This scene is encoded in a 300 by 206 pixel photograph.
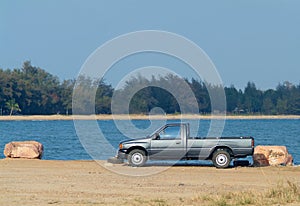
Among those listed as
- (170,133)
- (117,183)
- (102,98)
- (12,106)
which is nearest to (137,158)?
(170,133)

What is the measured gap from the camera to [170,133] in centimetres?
Result: 2625

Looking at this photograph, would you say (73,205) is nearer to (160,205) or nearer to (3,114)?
Answer: (160,205)

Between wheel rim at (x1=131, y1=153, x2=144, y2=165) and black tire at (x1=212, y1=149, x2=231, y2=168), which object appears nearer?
black tire at (x1=212, y1=149, x2=231, y2=168)

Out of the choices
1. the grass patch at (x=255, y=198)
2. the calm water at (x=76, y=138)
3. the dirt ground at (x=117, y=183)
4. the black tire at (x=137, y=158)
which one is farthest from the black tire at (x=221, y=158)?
the calm water at (x=76, y=138)

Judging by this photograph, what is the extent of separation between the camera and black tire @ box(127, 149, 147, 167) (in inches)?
1028

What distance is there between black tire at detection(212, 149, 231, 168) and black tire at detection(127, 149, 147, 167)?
2.74 metres

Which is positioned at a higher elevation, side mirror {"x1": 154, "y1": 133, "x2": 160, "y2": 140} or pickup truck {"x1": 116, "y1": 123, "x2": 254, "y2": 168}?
side mirror {"x1": 154, "y1": 133, "x2": 160, "y2": 140}

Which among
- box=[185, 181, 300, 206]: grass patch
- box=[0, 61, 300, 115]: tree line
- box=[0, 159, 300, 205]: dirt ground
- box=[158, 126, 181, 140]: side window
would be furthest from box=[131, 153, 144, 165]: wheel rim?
box=[0, 61, 300, 115]: tree line

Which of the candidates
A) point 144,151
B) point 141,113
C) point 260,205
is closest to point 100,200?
point 260,205

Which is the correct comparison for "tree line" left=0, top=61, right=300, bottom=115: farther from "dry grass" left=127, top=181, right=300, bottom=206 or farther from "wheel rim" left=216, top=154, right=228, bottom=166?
"dry grass" left=127, top=181, right=300, bottom=206

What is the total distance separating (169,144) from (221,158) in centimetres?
207

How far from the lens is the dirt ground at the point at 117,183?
1734 centimetres

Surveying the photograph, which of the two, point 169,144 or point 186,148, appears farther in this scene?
point 169,144

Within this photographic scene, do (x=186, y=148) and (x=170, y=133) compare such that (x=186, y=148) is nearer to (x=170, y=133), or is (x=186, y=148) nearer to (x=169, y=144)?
(x=169, y=144)
